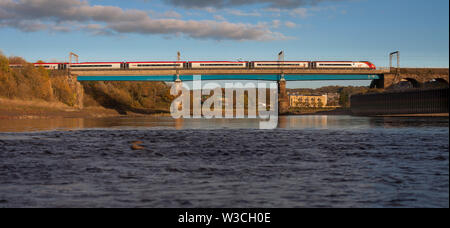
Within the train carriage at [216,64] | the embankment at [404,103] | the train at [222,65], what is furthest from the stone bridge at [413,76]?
the train carriage at [216,64]

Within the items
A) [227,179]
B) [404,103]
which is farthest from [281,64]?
[227,179]

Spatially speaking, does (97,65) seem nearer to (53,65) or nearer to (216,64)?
(53,65)

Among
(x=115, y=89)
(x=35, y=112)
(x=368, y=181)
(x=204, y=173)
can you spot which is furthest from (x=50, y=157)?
(x=115, y=89)

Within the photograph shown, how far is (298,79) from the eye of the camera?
11062 cm

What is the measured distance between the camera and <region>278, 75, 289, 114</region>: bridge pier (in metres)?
109

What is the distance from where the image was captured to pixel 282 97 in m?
113

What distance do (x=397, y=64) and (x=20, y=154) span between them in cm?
11037

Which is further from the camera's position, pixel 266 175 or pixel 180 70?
pixel 180 70

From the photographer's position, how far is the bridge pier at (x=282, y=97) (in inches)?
4286

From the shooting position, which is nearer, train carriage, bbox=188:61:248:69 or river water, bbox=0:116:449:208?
river water, bbox=0:116:449:208

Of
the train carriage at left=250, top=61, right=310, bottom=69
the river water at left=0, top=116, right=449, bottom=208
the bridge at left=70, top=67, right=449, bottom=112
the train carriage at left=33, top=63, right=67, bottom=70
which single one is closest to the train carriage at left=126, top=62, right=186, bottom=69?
the bridge at left=70, top=67, right=449, bottom=112

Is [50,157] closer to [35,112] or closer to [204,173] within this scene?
[204,173]

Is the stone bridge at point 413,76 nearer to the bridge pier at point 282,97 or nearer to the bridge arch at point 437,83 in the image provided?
the bridge arch at point 437,83

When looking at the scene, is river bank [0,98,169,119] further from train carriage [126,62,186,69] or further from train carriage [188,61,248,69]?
train carriage [188,61,248,69]
